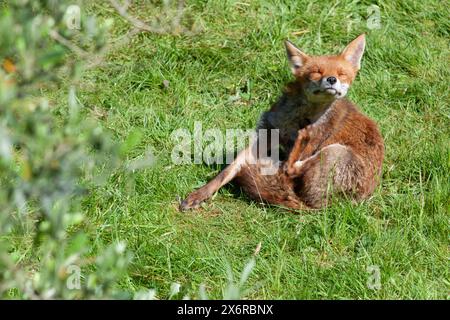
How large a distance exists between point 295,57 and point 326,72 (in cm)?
41

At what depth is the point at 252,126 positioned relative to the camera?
257 inches

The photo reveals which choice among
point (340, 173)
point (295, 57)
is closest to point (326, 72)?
point (295, 57)

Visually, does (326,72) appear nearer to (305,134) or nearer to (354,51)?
→ (354,51)

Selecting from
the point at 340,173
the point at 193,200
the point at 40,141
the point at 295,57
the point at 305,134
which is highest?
the point at 40,141

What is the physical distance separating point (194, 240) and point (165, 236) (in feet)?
0.63

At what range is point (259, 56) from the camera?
7129 millimetres

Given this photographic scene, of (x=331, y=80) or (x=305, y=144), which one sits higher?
(x=331, y=80)

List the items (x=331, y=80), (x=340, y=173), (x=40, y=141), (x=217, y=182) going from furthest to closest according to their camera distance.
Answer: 1. (x=217, y=182)
2. (x=340, y=173)
3. (x=331, y=80)
4. (x=40, y=141)

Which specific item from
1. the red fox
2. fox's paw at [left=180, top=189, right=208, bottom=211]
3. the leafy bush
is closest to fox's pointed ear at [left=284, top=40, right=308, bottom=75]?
the red fox

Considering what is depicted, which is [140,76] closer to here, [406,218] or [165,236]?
[165,236]

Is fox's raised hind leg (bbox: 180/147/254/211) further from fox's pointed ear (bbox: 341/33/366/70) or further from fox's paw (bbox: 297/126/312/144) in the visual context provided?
fox's pointed ear (bbox: 341/33/366/70)

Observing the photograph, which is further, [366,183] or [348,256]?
[366,183]
